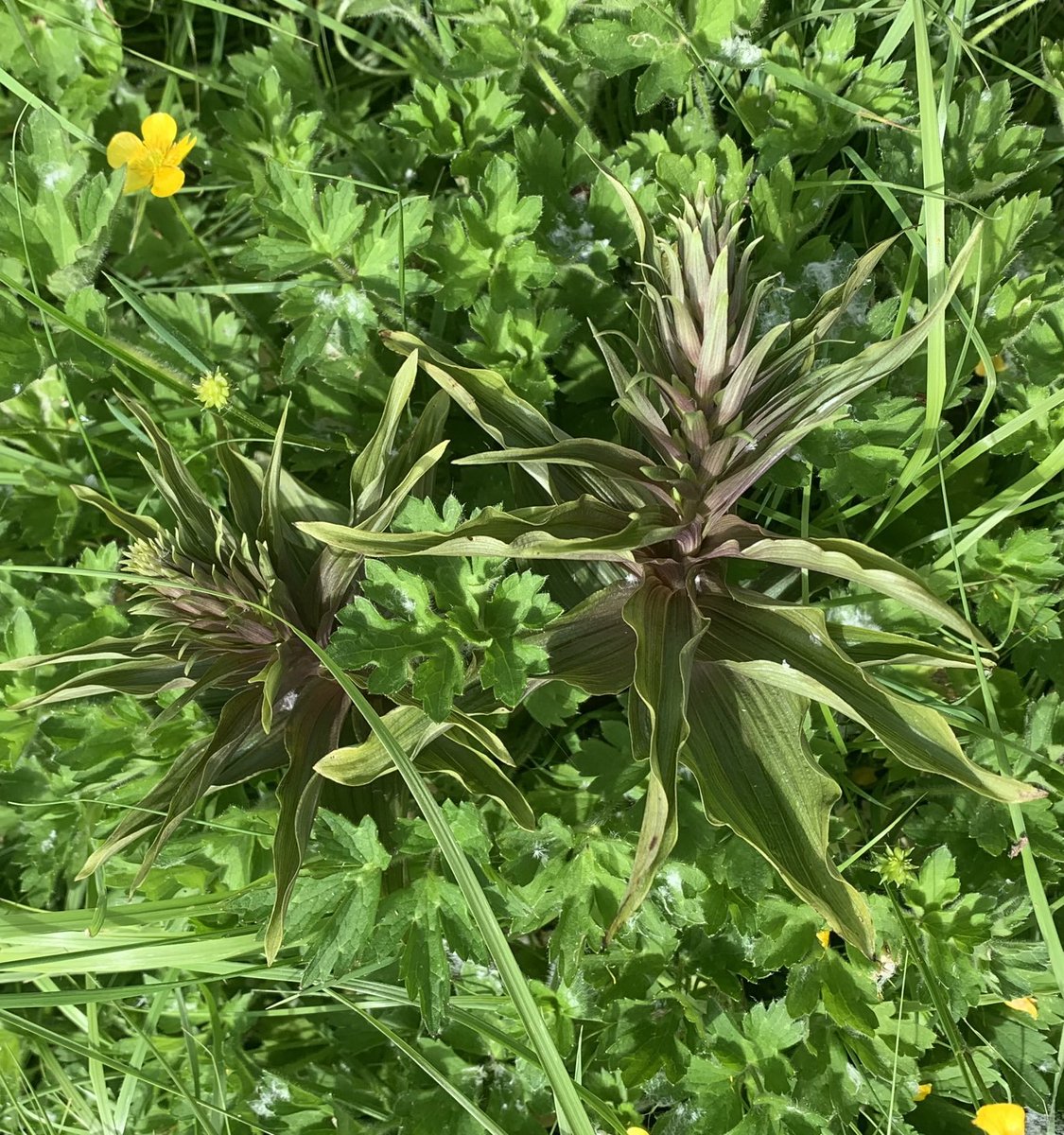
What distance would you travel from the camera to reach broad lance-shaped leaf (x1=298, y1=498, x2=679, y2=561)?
1161 millimetres

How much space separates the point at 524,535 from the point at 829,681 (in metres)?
0.46

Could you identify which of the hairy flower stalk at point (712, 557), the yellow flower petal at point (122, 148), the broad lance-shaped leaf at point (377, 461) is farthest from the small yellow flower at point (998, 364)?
the yellow flower petal at point (122, 148)

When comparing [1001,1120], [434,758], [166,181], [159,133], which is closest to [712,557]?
[434,758]

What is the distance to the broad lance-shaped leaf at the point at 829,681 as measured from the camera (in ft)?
3.95

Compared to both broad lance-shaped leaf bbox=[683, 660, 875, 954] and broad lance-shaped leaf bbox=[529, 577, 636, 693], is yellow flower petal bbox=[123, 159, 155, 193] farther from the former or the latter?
broad lance-shaped leaf bbox=[683, 660, 875, 954]

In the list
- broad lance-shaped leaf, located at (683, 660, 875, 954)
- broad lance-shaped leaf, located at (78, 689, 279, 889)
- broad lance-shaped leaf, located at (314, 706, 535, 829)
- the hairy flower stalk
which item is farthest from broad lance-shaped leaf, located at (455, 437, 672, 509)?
broad lance-shaped leaf, located at (78, 689, 279, 889)

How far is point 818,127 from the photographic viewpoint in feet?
5.23

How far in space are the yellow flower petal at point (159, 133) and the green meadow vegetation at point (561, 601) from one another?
1 centimetres

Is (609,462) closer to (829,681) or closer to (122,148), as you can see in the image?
(829,681)

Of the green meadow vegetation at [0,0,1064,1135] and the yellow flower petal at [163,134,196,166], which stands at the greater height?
the yellow flower petal at [163,134,196,166]

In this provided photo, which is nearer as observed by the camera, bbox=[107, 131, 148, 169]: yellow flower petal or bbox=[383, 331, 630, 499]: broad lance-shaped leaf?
bbox=[383, 331, 630, 499]: broad lance-shaped leaf

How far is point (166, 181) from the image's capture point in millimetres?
1700

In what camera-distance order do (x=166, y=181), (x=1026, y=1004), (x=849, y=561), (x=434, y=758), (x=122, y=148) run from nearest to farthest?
A: (x=849, y=561) < (x=434, y=758) < (x=1026, y=1004) < (x=166, y=181) < (x=122, y=148)

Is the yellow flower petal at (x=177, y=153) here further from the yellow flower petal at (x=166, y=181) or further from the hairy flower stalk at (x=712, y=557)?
the hairy flower stalk at (x=712, y=557)
